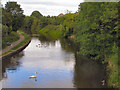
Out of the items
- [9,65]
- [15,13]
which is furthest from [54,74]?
[15,13]

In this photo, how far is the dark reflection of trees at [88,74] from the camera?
16.4 m

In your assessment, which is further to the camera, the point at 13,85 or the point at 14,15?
the point at 14,15

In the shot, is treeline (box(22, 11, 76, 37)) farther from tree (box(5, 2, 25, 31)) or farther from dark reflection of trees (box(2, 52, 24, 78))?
dark reflection of trees (box(2, 52, 24, 78))

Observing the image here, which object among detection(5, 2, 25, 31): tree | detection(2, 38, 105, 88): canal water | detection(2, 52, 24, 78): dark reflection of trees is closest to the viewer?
detection(2, 38, 105, 88): canal water

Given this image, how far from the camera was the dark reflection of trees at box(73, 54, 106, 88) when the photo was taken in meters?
16.4

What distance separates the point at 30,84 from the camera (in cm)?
1636

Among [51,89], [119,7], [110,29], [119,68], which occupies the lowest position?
[51,89]

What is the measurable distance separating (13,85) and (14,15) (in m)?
32.8

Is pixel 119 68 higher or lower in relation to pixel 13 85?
higher

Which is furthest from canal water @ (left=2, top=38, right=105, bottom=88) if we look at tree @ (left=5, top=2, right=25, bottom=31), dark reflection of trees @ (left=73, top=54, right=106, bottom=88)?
tree @ (left=5, top=2, right=25, bottom=31)

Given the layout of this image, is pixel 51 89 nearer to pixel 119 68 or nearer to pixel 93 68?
pixel 119 68

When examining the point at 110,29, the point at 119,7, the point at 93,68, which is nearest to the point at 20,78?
the point at 93,68

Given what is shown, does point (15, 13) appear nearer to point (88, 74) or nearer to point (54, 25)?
point (88, 74)

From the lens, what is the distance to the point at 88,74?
63.6 ft
